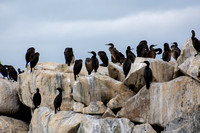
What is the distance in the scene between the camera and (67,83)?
2062 cm

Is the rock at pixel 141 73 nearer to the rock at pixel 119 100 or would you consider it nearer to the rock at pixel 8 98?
the rock at pixel 119 100

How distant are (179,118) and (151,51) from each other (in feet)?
23.9

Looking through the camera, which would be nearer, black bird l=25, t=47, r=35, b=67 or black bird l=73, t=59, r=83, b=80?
black bird l=73, t=59, r=83, b=80

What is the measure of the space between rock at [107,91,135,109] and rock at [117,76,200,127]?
42 cm

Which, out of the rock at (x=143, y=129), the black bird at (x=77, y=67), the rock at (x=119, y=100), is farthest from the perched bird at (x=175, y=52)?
the rock at (x=143, y=129)

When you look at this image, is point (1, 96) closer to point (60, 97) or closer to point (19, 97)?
point (19, 97)

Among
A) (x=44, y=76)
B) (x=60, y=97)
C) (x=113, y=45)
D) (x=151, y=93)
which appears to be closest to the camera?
(x=151, y=93)

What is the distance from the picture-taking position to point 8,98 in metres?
23.4

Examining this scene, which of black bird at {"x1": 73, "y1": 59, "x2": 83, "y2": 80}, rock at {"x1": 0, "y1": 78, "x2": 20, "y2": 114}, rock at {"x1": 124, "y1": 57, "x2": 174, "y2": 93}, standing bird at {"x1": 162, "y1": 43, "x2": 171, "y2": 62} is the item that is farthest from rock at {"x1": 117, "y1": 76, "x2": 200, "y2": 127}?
rock at {"x1": 0, "y1": 78, "x2": 20, "y2": 114}

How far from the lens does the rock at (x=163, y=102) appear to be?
1546cm

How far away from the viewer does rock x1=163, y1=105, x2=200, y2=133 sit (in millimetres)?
15125

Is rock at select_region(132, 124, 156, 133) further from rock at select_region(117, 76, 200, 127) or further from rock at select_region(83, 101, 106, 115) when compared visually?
rock at select_region(83, 101, 106, 115)

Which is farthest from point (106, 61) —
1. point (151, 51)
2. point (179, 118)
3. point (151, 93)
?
point (179, 118)

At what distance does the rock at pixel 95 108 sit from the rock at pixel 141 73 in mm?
1373
